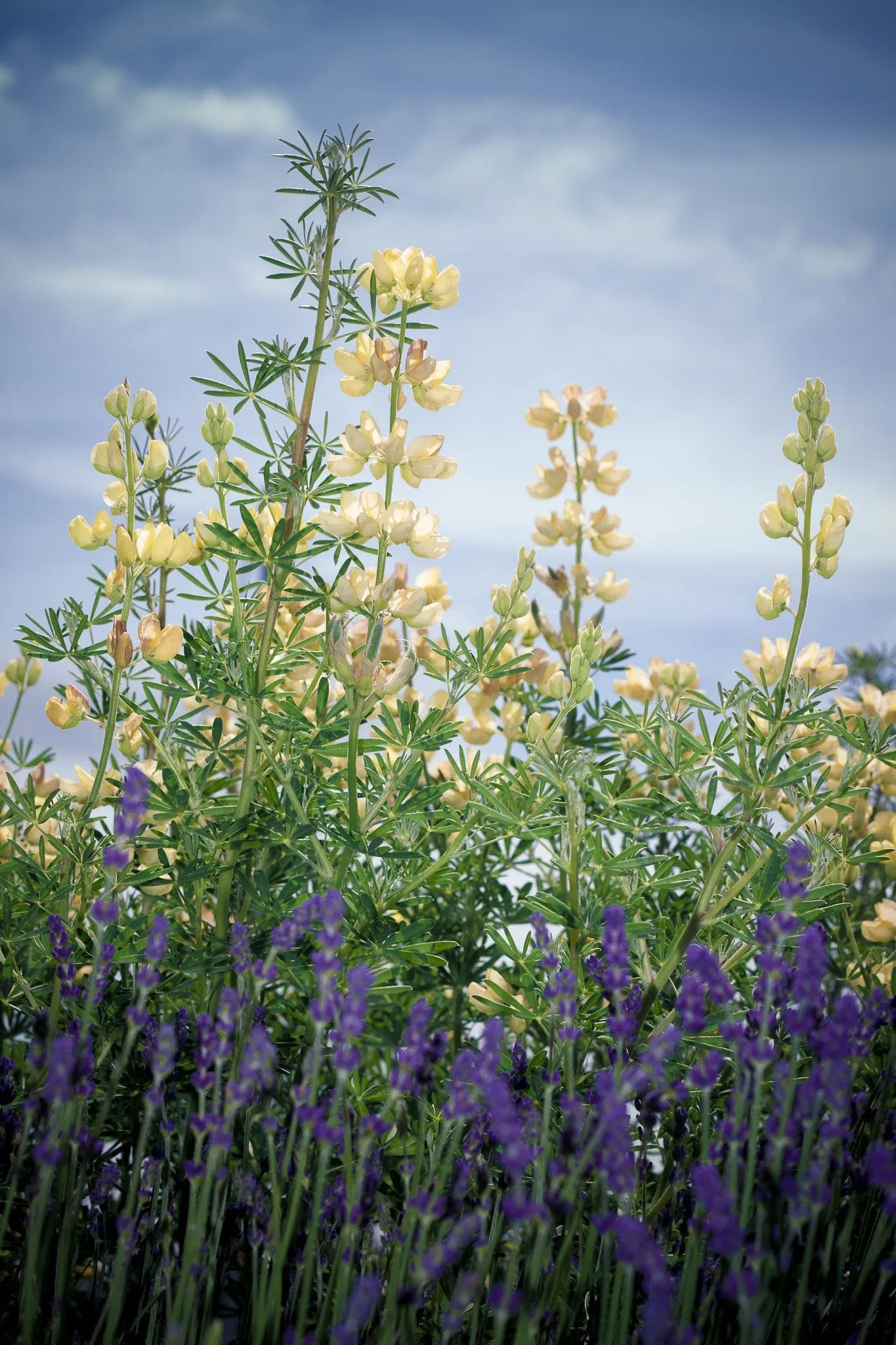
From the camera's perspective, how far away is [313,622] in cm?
167

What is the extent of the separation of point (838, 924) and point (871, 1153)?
128cm

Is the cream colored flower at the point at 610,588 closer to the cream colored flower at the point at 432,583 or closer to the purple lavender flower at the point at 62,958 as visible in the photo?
the cream colored flower at the point at 432,583

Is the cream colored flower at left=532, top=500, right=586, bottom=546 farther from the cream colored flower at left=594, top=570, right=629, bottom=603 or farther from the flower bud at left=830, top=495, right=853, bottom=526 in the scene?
the flower bud at left=830, top=495, right=853, bottom=526

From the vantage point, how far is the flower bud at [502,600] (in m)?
1.45

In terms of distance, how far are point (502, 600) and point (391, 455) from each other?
0.94 feet

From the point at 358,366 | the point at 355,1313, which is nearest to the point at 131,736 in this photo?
the point at 358,366

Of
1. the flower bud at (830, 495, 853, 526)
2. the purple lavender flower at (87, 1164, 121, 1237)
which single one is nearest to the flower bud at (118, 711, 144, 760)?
the purple lavender flower at (87, 1164, 121, 1237)

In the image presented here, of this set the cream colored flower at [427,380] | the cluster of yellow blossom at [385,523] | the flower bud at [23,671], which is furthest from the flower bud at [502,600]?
the flower bud at [23,671]

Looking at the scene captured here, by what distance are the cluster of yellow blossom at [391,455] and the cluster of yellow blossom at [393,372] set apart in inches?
3.0

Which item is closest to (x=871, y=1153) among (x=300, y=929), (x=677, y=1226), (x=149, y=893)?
(x=677, y=1226)

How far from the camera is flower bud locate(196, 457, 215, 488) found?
1.43m

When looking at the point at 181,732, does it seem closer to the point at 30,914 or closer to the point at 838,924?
the point at 30,914

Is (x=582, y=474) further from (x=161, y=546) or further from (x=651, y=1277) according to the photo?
(x=651, y=1277)

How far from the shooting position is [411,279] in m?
1.40
